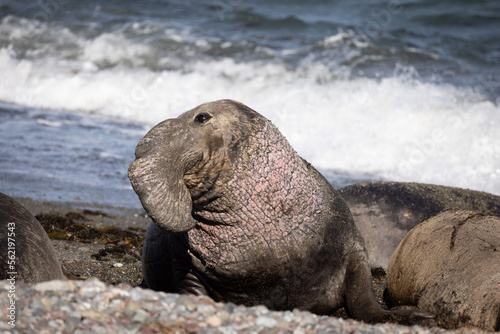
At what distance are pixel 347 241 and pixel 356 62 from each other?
1128 cm

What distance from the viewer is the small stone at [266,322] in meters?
2.95

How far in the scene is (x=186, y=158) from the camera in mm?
3715

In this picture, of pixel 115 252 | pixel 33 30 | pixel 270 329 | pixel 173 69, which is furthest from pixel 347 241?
pixel 33 30

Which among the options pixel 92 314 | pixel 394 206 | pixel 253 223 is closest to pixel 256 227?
pixel 253 223

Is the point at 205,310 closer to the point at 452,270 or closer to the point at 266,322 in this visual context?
the point at 266,322

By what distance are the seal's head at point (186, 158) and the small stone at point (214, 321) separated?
0.81 meters

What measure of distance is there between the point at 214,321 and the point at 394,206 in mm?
3415

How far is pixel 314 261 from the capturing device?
4172mm

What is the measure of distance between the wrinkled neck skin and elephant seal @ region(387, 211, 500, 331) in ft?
2.56

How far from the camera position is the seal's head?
11.4ft

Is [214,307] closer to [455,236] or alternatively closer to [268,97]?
[455,236]

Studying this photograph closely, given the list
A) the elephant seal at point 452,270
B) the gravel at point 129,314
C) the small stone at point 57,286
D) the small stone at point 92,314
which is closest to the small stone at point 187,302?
the gravel at point 129,314

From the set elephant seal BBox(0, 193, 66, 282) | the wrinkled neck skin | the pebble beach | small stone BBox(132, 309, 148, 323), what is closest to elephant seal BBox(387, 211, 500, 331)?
the pebble beach

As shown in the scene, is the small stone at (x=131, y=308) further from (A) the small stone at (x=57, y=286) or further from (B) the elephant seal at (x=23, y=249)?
(B) the elephant seal at (x=23, y=249)
